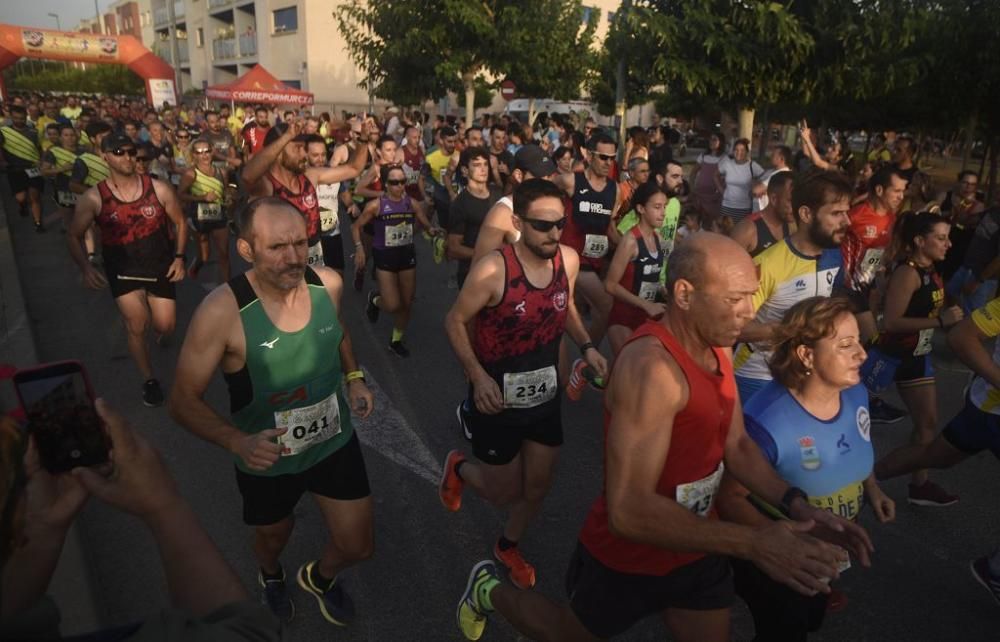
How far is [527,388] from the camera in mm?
3334

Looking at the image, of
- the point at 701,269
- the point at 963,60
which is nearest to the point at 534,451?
the point at 701,269

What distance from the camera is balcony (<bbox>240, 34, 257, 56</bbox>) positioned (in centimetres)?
4731

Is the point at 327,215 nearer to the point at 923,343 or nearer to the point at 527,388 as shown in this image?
the point at 527,388

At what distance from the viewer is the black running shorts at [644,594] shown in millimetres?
2234

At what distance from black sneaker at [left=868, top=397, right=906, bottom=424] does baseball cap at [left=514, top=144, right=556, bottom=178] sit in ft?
10.9

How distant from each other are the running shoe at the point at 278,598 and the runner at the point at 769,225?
331cm

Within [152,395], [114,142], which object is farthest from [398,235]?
[152,395]

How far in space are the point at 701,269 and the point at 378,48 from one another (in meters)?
19.9

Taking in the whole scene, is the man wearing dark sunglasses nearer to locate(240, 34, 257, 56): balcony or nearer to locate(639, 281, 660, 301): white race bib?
locate(639, 281, 660, 301): white race bib

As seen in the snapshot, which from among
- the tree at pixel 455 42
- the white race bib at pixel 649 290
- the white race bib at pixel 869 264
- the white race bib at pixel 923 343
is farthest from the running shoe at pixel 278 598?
the tree at pixel 455 42

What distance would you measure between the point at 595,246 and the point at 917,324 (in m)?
3.04

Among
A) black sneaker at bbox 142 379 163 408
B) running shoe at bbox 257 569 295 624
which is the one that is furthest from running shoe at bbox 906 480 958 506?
black sneaker at bbox 142 379 163 408

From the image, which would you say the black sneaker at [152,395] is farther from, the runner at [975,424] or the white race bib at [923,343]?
the white race bib at [923,343]

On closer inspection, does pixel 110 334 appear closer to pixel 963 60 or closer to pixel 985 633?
pixel 985 633
